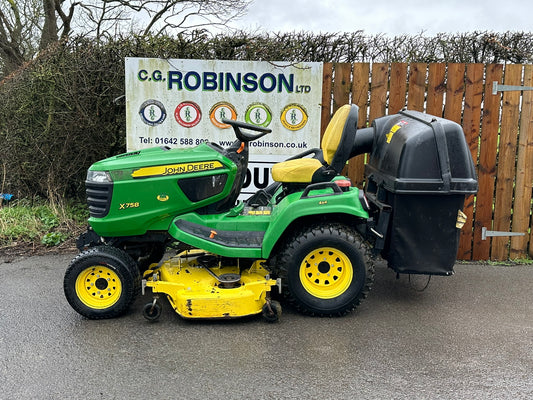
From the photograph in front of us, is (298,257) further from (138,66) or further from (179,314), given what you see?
(138,66)

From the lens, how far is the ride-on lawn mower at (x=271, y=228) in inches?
137

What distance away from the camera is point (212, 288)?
11.6ft

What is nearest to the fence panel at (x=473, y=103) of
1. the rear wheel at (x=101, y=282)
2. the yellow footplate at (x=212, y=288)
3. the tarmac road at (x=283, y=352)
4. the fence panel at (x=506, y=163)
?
the fence panel at (x=506, y=163)

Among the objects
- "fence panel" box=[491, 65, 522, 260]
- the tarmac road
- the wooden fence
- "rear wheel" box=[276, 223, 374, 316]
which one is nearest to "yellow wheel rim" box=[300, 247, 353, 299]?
"rear wheel" box=[276, 223, 374, 316]

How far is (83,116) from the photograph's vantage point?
19.1ft

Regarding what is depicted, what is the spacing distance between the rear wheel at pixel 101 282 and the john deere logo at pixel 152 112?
2.13 meters

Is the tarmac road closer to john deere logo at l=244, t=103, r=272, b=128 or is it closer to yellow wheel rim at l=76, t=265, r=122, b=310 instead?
yellow wheel rim at l=76, t=265, r=122, b=310

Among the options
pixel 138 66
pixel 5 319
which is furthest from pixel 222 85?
pixel 5 319

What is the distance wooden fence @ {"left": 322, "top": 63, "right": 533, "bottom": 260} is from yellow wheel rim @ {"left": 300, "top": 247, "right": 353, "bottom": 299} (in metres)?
1.89

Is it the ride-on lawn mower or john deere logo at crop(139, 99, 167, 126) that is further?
john deere logo at crop(139, 99, 167, 126)

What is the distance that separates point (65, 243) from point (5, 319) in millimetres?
2031

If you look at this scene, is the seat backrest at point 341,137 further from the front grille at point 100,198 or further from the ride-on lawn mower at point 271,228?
the front grille at point 100,198

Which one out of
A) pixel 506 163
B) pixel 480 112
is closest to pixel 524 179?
pixel 506 163

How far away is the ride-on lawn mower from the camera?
3.47 m
